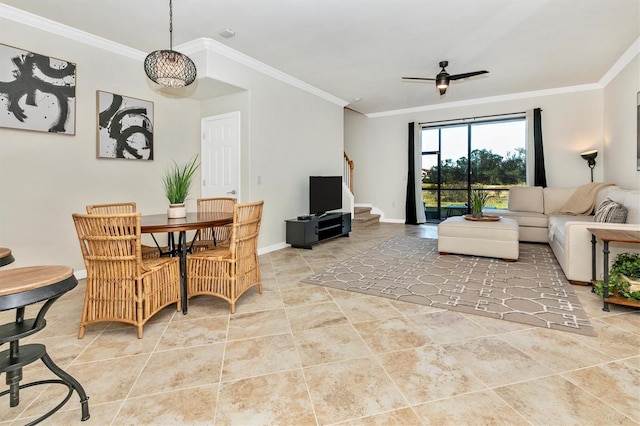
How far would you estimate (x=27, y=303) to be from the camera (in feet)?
3.87

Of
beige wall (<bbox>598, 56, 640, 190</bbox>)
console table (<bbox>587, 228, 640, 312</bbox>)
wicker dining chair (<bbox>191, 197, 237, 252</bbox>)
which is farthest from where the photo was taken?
beige wall (<bbox>598, 56, 640, 190</bbox>)

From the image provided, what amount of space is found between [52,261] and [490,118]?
26.5 ft

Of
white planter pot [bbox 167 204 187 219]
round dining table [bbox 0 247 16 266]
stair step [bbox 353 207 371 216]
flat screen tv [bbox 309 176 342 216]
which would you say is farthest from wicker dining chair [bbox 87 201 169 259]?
stair step [bbox 353 207 371 216]

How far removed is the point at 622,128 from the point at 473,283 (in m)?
4.08

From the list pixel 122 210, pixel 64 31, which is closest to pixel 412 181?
pixel 122 210

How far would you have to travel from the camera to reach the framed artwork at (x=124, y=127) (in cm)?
392

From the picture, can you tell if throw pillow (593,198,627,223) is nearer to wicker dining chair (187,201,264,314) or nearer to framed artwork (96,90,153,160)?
wicker dining chair (187,201,264,314)

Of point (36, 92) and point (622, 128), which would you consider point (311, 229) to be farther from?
point (622, 128)

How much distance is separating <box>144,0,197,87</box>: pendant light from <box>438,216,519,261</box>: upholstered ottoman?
376 centimetres

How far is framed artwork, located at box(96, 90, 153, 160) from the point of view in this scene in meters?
3.92

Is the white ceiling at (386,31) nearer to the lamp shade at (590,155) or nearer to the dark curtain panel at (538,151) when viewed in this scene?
the dark curtain panel at (538,151)

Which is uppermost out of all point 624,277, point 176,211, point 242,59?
point 242,59

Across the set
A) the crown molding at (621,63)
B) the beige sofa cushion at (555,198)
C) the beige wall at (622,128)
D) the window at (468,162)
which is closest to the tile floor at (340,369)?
the beige wall at (622,128)

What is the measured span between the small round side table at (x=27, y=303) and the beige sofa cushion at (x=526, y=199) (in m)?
6.63
